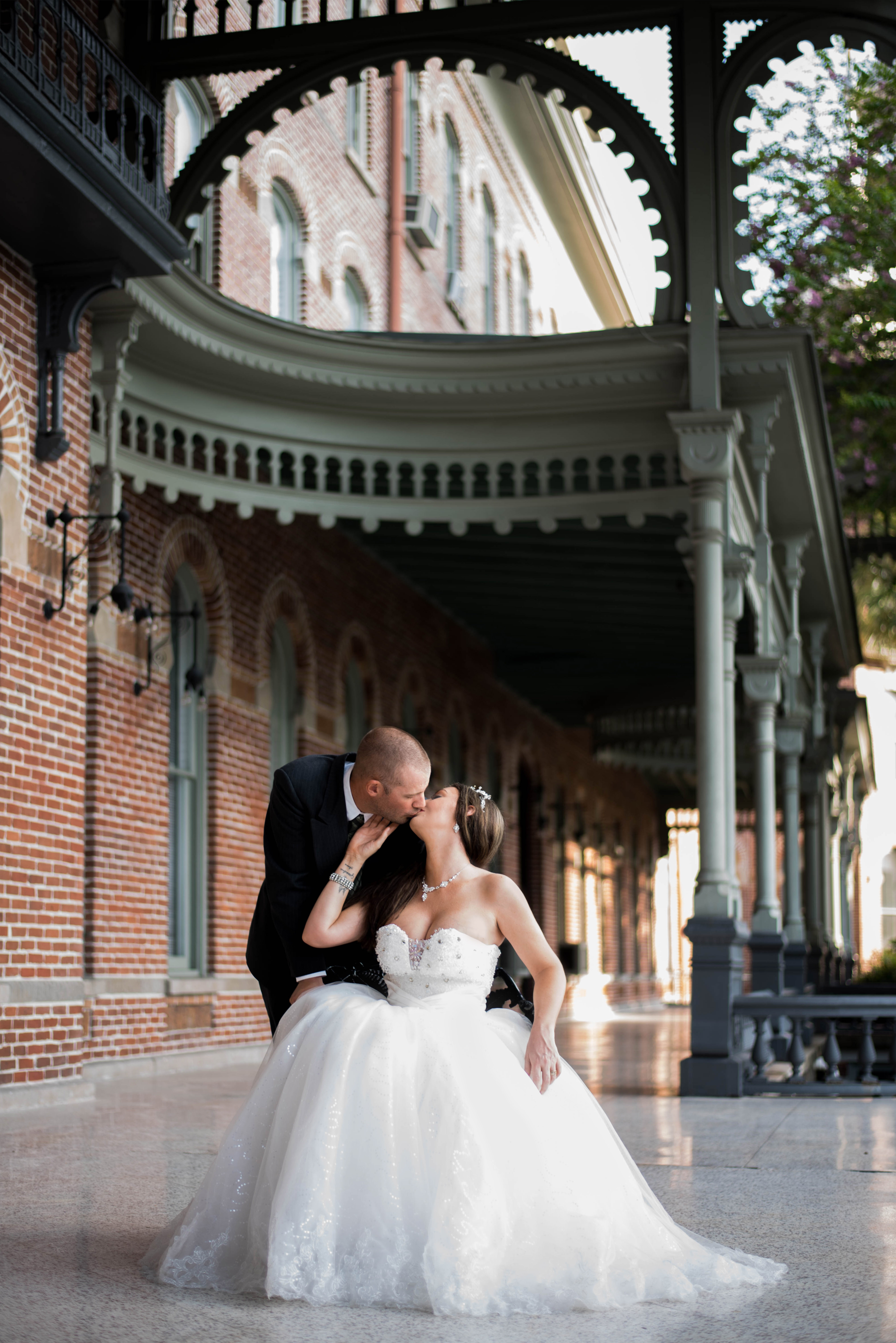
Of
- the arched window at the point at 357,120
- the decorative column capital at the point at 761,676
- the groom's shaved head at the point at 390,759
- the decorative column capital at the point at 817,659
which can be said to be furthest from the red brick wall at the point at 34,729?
the arched window at the point at 357,120

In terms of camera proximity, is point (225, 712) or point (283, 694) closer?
point (225, 712)

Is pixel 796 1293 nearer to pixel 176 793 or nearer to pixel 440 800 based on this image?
pixel 440 800

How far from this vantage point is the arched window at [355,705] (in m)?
17.1

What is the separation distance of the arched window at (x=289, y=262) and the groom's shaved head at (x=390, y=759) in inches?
544

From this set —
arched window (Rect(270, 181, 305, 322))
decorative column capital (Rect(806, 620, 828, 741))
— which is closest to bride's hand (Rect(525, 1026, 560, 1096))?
arched window (Rect(270, 181, 305, 322))

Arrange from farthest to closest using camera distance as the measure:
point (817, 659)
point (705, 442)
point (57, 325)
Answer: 1. point (817, 659)
2. point (705, 442)
3. point (57, 325)

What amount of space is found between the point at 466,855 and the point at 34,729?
5.05 meters

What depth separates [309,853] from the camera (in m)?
4.71

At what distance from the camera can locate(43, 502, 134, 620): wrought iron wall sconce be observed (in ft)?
30.2

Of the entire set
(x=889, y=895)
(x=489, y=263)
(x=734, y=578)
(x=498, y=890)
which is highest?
(x=489, y=263)

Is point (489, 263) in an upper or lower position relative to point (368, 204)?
upper

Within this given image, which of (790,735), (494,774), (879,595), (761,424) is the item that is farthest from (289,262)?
(879,595)

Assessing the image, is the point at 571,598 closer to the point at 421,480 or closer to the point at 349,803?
the point at 421,480

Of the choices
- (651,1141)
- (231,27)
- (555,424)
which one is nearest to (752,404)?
(555,424)
